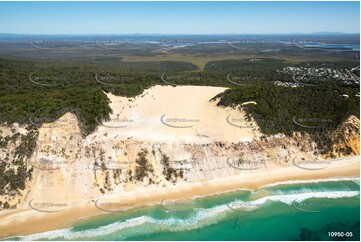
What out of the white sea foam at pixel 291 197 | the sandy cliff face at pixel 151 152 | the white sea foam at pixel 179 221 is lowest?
the white sea foam at pixel 179 221

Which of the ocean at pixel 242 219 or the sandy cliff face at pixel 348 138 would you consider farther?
the sandy cliff face at pixel 348 138

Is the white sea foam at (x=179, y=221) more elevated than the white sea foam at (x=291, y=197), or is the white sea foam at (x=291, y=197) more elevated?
the white sea foam at (x=291, y=197)

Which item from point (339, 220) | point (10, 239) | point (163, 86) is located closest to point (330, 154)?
point (339, 220)

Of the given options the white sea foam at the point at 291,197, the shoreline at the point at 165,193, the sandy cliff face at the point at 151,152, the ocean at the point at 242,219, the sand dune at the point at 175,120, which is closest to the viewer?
the ocean at the point at 242,219

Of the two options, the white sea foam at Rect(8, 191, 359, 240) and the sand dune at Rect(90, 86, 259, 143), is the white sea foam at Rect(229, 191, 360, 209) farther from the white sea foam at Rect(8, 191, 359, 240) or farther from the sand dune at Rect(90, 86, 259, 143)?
the sand dune at Rect(90, 86, 259, 143)

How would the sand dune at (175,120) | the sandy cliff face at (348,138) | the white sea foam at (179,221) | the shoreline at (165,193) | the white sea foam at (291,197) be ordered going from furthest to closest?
the sandy cliff face at (348,138)
the sand dune at (175,120)
the white sea foam at (291,197)
the shoreline at (165,193)
the white sea foam at (179,221)

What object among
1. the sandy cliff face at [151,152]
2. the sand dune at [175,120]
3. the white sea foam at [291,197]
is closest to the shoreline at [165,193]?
the sandy cliff face at [151,152]

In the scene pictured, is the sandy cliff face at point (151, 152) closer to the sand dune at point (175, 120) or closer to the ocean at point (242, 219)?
the sand dune at point (175, 120)
